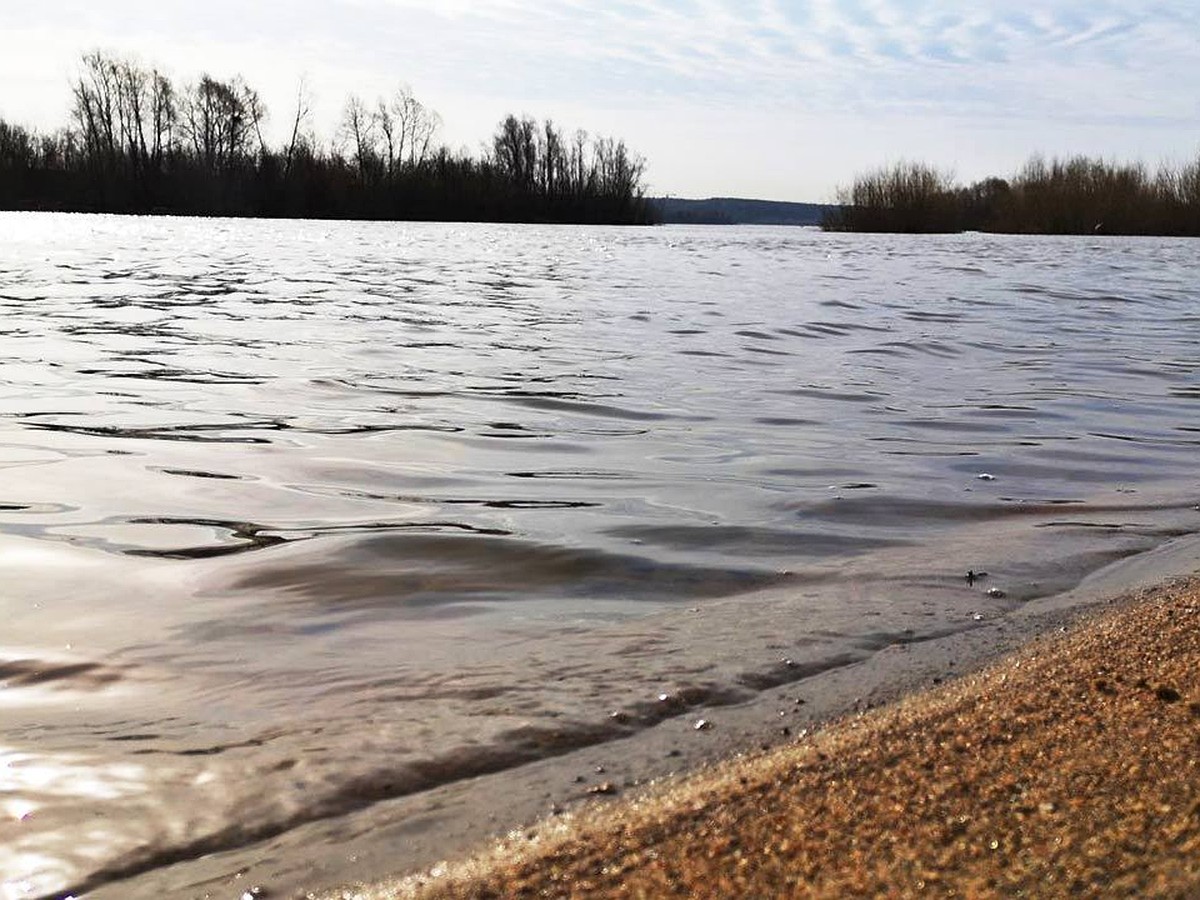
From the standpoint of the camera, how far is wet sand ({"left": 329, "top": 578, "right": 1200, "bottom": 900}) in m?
1.28

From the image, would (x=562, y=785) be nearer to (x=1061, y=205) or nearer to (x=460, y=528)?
(x=460, y=528)

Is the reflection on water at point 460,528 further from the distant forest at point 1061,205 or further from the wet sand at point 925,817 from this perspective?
the distant forest at point 1061,205

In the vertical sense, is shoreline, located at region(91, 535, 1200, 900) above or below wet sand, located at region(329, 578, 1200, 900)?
below

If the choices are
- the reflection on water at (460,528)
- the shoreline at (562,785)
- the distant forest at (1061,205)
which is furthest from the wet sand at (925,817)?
the distant forest at (1061,205)

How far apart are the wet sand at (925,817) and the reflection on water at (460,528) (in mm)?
371

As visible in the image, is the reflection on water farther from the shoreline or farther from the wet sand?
the wet sand

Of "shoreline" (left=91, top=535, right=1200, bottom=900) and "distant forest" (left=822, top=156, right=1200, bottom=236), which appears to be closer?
"shoreline" (left=91, top=535, right=1200, bottom=900)

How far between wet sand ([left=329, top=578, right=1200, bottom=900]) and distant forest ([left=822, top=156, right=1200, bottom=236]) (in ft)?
130

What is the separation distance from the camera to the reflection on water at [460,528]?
75.8 inches

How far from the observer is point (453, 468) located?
13.9ft

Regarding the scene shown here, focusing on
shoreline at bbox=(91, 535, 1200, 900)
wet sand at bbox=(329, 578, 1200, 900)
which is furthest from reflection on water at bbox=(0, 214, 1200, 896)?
wet sand at bbox=(329, 578, 1200, 900)

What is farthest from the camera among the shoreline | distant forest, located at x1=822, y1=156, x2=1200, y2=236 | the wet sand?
distant forest, located at x1=822, y1=156, x2=1200, y2=236

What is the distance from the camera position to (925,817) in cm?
144

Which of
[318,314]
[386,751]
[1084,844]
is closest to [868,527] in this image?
[386,751]
